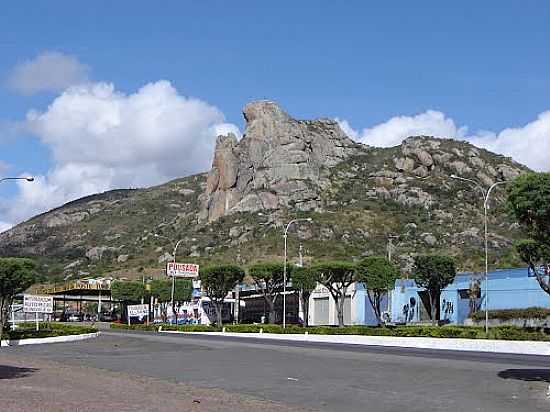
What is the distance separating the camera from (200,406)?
1579cm

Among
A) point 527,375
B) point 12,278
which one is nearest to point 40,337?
point 12,278

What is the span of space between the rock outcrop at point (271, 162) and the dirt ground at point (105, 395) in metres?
102

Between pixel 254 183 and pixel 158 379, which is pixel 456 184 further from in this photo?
pixel 158 379

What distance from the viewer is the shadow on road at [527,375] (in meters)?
22.7

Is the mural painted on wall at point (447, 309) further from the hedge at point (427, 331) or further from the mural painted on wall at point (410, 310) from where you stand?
the hedge at point (427, 331)

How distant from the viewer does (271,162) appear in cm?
13525

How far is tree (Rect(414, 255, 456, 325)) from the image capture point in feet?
218

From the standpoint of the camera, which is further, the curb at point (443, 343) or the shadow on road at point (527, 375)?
the curb at point (443, 343)

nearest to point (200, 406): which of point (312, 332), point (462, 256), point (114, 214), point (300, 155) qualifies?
point (312, 332)

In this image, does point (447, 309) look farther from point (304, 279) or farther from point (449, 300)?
point (304, 279)

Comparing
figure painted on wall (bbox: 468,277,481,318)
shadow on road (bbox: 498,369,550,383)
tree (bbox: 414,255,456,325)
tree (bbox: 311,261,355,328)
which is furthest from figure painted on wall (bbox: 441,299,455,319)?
→ shadow on road (bbox: 498,369,550,383)

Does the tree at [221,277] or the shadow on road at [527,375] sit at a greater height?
the tree at [221,277]

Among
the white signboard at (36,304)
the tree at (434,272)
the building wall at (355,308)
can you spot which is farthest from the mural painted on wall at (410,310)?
the white signboard at (36,304)

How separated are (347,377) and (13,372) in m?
10.2
